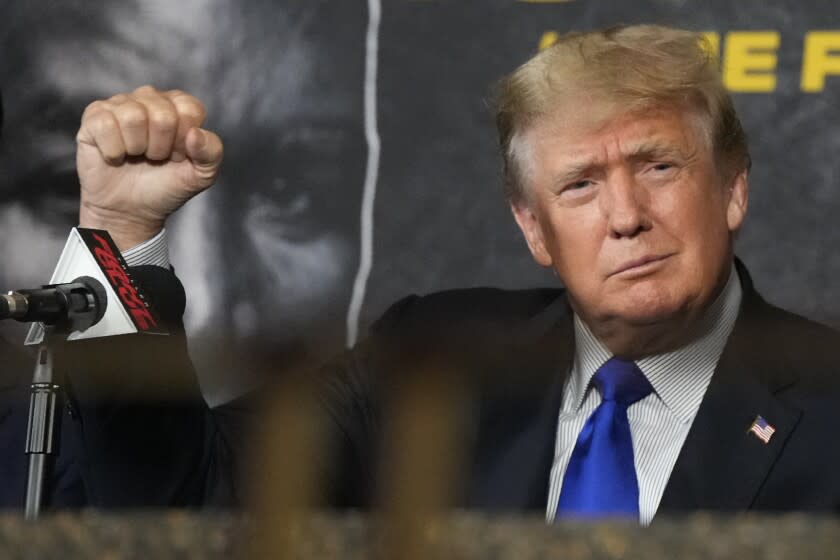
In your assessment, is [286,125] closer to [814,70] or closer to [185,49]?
[185,49]

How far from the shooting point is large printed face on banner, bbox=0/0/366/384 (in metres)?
2.23

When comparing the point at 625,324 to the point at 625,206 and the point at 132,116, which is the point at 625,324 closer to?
the point at 625,206

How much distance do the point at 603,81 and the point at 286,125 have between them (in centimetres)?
74

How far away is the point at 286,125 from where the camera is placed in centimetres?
225

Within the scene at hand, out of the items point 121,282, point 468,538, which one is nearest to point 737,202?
point 121,282

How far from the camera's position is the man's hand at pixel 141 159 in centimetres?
138

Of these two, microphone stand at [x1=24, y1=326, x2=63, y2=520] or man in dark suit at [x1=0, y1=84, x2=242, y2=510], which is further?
man in dark suit at [x1=0, y1=84, x2=242, y2=510]

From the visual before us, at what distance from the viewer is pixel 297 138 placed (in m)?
2.24

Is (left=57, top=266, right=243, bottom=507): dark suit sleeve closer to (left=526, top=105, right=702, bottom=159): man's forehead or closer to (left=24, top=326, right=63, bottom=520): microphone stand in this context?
(left=24, top=326, right=63, bottom=520): microphone stand

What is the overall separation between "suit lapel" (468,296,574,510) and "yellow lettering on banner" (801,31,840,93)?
0.56 m

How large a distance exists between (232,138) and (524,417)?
846 mm

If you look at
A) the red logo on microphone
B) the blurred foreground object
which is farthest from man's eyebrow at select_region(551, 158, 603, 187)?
the blurred foreground object

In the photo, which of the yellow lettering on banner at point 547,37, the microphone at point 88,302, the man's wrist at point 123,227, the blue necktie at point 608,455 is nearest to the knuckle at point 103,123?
the man's wrist at point 123,227

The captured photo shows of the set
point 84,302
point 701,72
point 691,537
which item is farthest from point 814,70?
point 691,537
